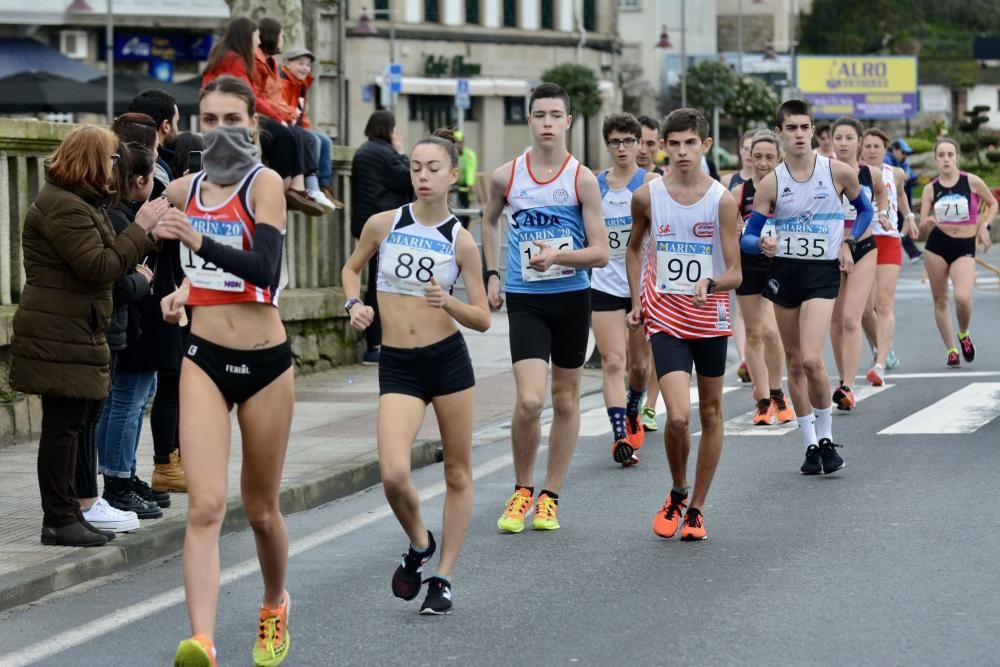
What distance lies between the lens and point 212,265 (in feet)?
21.5

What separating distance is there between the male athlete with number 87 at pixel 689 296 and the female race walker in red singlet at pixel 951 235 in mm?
8033

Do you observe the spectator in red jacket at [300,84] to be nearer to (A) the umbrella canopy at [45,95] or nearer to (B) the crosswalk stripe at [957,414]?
(B) the crosswalk stripe at [957,414]

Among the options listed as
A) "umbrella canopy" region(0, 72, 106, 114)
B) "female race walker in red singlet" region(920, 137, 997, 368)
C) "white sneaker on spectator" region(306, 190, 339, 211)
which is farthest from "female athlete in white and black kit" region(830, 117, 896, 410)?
"umbrella canopy" region(0, 72, 106, 114)

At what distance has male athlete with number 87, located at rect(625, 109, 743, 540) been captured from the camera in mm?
9062

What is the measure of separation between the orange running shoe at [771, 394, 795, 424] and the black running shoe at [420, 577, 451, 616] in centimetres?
615

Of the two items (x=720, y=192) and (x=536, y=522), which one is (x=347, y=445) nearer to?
(x=536, y=522)

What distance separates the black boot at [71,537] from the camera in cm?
851

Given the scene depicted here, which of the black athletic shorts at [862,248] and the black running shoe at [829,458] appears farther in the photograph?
the black athletic shorts at [862,248]

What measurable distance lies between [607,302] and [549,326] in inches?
90.1

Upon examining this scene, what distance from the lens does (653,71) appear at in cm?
8412

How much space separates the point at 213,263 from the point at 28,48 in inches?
904

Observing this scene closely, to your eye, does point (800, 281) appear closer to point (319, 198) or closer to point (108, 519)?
point (108, 519)

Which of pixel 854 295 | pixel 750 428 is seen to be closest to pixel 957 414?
pixel 854 295

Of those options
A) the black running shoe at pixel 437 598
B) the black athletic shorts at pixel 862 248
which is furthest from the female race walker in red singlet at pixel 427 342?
the black athletic shorts at pixel 862 248
